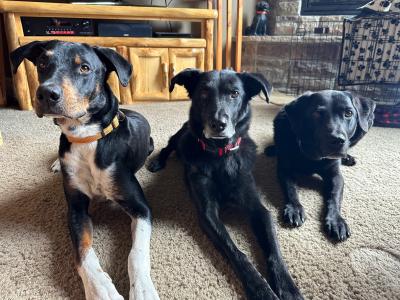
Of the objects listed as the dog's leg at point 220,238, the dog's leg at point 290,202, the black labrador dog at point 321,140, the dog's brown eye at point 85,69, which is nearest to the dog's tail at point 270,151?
the black labrador dog at point 321,140

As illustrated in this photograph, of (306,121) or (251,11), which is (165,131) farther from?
(251,11)

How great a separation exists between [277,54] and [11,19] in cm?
286

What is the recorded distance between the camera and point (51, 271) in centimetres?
99

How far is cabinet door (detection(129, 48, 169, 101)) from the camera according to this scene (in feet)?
9.88

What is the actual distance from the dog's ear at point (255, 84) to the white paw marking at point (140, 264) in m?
0.75

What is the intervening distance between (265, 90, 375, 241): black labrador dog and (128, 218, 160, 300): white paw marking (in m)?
0.59

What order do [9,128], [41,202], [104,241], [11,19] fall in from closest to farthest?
[104,241], [41,202], [9,128], [11,19]

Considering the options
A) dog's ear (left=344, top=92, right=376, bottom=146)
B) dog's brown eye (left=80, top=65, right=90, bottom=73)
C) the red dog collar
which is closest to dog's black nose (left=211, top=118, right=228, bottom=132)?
the red dog collar

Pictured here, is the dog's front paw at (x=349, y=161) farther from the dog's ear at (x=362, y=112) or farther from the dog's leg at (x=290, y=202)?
the dog's leg at (x=290, y=202)

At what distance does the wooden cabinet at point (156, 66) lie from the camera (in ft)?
9.93

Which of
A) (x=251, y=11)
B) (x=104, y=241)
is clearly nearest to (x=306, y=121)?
(x=104, y=241)

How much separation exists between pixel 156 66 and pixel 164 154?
1577mm

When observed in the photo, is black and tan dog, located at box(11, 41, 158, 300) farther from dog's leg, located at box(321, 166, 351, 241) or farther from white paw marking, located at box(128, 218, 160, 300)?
dog's leg, located at box(321, 166, 351, 241)

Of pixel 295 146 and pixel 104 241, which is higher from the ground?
pixel 295 146
